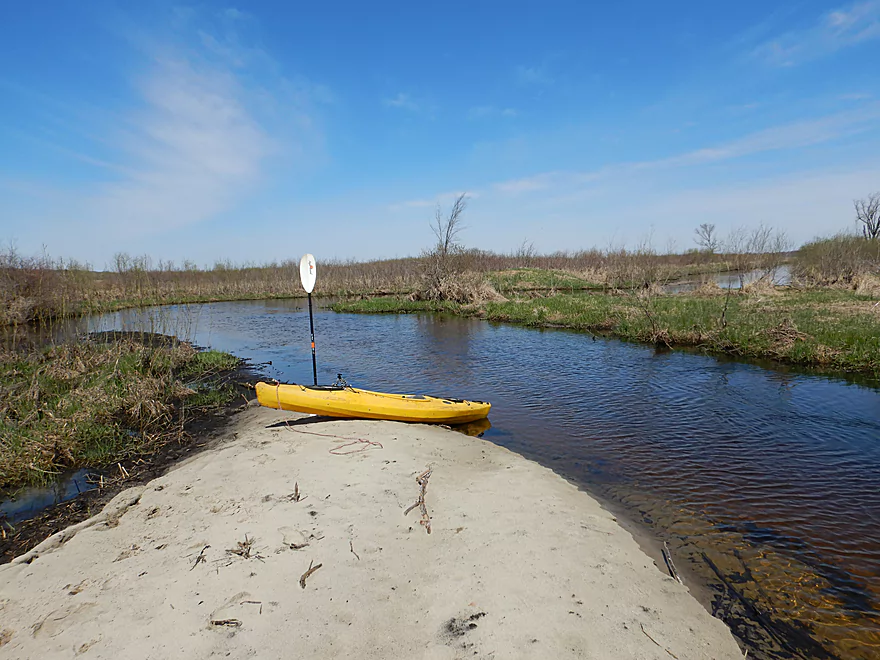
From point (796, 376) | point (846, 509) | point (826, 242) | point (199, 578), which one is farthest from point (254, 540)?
point (826, 242)

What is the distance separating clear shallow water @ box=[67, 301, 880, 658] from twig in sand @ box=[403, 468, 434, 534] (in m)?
2.17

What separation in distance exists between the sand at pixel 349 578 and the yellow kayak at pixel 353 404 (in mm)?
2018

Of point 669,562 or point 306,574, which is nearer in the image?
point 306,574

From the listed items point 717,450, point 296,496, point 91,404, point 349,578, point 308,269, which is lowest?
point 717,450

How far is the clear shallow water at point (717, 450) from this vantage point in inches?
158

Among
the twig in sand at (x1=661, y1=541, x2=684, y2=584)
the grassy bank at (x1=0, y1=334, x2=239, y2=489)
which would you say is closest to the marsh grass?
the grassy bank at (x1=0, y1=334, x2=239, y2=489)

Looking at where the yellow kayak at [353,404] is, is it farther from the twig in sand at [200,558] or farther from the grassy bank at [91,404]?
the twig in sand at [200,558]

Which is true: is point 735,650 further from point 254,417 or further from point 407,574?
point 254,417

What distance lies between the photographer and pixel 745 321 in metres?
14.7

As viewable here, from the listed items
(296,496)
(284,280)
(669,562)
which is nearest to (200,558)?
(296,496)

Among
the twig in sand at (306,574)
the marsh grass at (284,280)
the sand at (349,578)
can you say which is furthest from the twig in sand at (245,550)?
the marsh grass at (284,280)

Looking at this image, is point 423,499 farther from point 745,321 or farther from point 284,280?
point 284,280

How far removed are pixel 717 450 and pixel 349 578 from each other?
21.0ft

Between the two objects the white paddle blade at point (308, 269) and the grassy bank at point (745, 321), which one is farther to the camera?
the grassy bank at point (745, 321)
